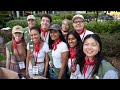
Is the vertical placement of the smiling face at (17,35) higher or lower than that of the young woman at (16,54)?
higher

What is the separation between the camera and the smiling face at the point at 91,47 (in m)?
2.43

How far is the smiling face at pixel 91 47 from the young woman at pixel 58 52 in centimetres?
35

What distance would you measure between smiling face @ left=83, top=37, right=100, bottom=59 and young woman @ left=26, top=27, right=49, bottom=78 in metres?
0.60

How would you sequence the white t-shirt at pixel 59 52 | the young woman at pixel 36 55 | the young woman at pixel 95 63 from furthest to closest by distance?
the young woman at pixel 36 55 → the white t-shirt at pixel 59 52 → the young woman at pixel 95 63

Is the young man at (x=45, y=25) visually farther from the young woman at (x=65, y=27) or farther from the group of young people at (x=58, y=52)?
the young woman at (x=65, y=27)

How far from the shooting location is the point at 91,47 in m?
2.43

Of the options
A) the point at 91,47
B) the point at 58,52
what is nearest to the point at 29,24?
the point at 58,52

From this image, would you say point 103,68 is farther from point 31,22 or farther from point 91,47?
point 31,22

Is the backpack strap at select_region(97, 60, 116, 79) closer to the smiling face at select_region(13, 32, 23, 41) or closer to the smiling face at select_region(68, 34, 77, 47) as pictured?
the smiling face at select_region(68, 34, 77, 47)

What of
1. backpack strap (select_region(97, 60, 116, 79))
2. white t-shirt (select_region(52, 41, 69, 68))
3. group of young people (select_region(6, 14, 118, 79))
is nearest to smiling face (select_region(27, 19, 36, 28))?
group of young people (select_region(6, 14, 118, 79))

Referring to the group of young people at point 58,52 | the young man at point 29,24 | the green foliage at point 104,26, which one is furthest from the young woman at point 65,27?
the green foliage at point 104,26

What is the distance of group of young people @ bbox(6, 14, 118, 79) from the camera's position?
2.46 meters
